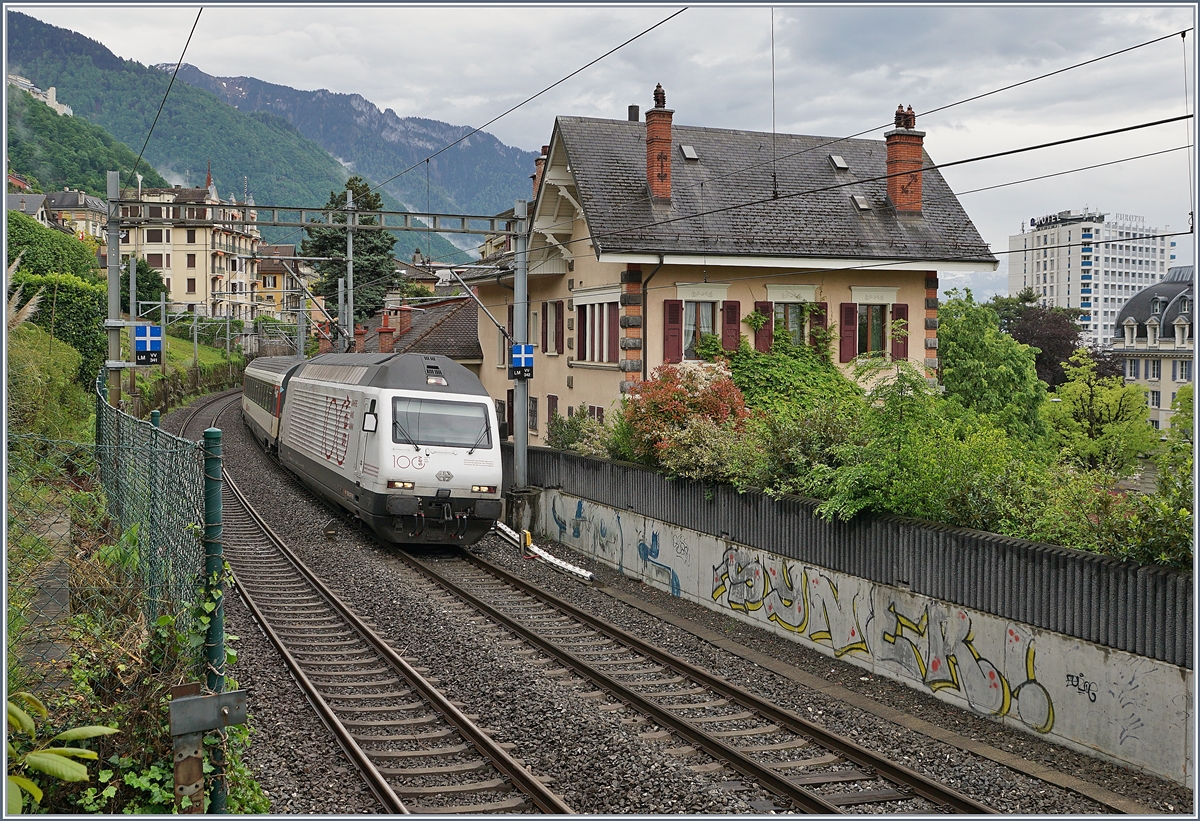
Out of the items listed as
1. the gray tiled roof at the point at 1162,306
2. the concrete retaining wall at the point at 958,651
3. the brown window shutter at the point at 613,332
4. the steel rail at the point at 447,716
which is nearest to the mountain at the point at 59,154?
the gray tiled roof at the point at 1162,306

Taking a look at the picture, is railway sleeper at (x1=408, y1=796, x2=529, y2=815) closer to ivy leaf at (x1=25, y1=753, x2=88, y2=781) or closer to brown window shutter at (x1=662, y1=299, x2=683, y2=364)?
ivy leaf at (x1=25, y1=753, x2=88, y2=781)

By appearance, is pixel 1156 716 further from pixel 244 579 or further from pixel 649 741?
pixel 244 579

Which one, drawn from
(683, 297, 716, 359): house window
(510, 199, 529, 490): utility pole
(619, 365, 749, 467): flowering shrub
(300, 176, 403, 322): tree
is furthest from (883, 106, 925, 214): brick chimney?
(300, 176, 403, 322): tree

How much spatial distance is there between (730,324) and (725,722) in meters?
17.3

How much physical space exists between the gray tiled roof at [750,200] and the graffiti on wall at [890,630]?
1179cm

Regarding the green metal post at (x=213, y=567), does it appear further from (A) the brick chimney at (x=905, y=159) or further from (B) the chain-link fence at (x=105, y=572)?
(A) the brick chimney at (x=905, y=159)

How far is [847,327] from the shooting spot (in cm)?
2788

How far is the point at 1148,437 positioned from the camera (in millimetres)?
54031

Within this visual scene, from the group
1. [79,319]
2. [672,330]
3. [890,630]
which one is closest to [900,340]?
[672,330]

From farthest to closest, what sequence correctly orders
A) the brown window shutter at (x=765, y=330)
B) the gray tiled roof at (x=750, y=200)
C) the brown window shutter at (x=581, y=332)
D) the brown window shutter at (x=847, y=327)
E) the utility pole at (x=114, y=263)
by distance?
the brown window shutter at (x=581, y=332), the brown window shutter at (x=847, y=327), the brown window shutter at (x=765, y=330), the gray tiled roof at (x=750, y=200), the utility pole at (x=114, y=263)

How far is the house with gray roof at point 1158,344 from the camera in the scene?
8425 cm

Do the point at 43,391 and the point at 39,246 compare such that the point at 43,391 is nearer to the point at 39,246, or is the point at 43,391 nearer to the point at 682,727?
the point at 682,727

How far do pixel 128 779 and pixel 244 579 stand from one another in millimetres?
10887

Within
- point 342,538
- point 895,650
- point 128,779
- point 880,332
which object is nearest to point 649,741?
point 895,650
